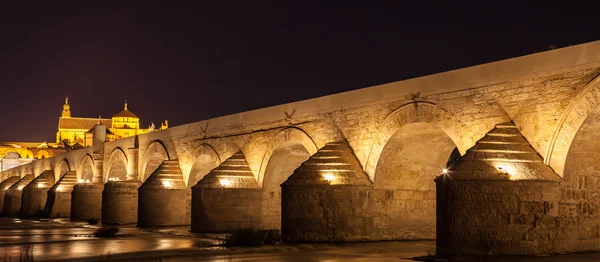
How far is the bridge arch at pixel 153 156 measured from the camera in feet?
82.7

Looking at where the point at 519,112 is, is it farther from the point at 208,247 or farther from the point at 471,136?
the point at 208,247

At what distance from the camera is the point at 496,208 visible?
1037cm

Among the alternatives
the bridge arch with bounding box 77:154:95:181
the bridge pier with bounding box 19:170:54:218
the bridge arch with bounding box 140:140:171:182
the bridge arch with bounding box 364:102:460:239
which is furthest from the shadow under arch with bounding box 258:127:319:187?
the bridge pier with bounding box 19:170:54:218

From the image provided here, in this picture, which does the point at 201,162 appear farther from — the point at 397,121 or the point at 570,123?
the point at 570,123

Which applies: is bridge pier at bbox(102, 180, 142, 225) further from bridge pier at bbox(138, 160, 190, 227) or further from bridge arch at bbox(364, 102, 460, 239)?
bridge arch at bbox(364, 102, 460, 239)

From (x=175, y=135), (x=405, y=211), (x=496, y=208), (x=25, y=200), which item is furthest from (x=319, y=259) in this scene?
(x=25, y=200)

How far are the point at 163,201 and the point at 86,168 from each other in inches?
567

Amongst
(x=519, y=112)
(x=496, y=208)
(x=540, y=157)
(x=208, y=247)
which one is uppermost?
(x=519, y=112)

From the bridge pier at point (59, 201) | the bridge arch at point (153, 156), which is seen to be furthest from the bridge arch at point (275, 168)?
the bridge pier at point (59, 201)

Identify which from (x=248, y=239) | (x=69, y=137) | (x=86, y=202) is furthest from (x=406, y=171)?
(x=69, y=137)

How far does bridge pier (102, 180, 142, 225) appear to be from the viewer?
81.4ft

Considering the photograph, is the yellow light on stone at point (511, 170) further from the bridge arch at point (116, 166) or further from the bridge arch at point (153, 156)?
the bridge arch at point (116, 166)

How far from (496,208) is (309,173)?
15.2 feet

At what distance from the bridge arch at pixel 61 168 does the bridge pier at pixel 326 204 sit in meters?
25.9
